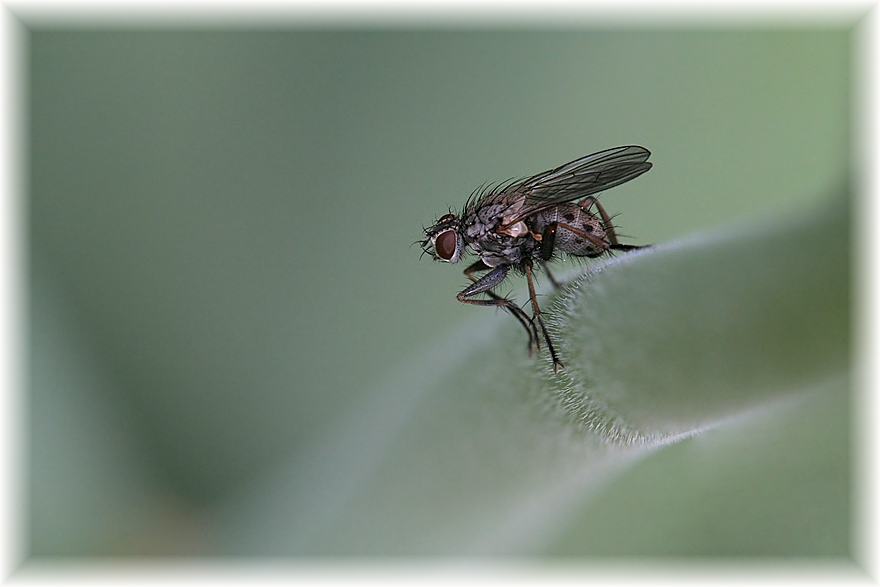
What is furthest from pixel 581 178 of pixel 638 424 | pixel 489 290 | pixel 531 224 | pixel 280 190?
pixel 638 424

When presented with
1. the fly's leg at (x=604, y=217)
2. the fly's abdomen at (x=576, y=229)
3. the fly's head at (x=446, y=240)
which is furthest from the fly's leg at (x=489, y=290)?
the fly's leg at (x=604, y=217)

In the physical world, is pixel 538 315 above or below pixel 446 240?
below

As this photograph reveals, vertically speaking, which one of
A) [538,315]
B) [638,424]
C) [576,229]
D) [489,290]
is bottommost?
[638,424]

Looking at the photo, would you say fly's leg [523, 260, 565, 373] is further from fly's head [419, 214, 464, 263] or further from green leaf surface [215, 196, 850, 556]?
fly's head [419, 214, 464, 263]

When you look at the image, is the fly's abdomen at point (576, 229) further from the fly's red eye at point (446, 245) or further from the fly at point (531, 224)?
the fly's red eye at point (446, 245)

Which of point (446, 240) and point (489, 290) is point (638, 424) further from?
point (446, 240)

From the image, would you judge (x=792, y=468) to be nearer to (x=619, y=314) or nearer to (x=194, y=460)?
(x=619, y=314)
